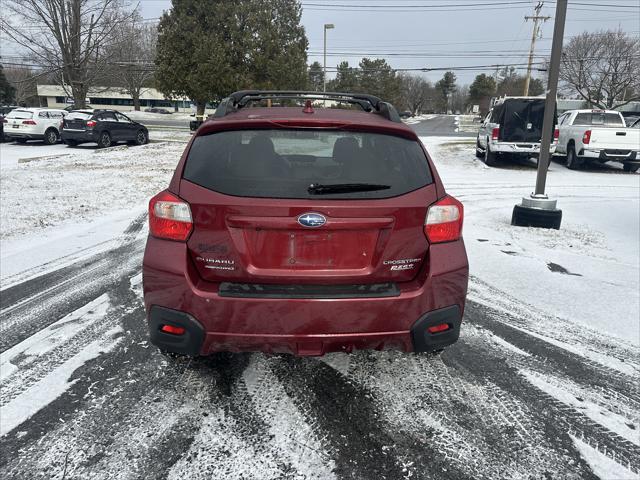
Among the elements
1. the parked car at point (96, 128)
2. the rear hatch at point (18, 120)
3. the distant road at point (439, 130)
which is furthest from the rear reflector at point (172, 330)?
the distant road at point (439, 130)

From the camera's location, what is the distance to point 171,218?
250 centimetres

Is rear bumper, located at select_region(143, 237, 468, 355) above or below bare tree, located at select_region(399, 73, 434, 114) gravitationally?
below

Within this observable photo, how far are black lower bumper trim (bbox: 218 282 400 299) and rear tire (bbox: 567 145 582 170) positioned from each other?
15.6 meters

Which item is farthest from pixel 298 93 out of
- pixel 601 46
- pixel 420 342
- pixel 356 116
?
pixel 601 46

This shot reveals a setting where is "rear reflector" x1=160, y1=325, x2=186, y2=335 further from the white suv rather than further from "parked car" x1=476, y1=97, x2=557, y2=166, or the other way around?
the white suv

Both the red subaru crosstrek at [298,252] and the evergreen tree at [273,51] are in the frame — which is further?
the evergreen tree at [273,51]

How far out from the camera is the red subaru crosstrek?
7.81 ft

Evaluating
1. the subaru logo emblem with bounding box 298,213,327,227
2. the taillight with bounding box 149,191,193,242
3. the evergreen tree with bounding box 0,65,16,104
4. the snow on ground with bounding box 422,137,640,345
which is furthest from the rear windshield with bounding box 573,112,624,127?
the evergreen tree with bounding box 0,65,16,104

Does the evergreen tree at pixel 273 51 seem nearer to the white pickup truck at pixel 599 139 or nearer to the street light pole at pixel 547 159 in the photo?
the white pickup truck at pixel 599 139

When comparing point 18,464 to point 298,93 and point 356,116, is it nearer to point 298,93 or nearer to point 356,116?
point 356,116

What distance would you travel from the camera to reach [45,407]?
2686 mm

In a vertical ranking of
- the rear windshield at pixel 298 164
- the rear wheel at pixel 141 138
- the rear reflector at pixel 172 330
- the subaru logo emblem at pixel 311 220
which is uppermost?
the rear windshield at pixel 298 164

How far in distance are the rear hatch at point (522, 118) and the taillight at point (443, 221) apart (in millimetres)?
13623

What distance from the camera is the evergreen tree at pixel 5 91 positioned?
6794 cm
